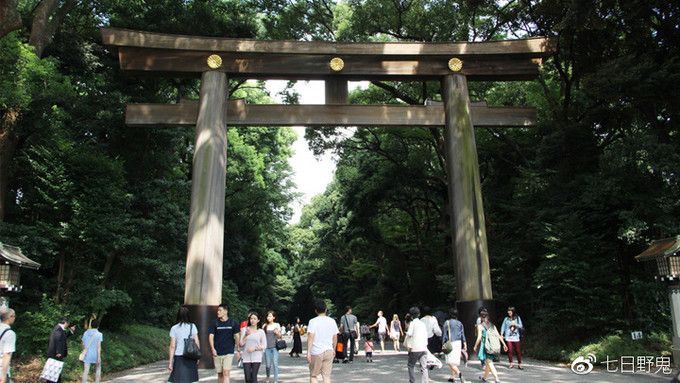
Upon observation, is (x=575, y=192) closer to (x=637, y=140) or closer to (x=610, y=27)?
(x=637, y=140)

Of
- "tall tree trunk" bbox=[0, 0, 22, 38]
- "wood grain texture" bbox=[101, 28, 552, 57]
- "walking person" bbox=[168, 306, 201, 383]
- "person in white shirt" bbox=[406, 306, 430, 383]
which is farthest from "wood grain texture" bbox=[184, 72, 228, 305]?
"person in white shirt" bbox=[406, 306, 430, 383]

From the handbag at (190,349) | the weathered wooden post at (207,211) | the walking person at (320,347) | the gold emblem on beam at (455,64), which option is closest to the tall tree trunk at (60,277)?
the weathered wooden post at (207,211)

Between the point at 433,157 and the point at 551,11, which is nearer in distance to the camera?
the point at 551,11

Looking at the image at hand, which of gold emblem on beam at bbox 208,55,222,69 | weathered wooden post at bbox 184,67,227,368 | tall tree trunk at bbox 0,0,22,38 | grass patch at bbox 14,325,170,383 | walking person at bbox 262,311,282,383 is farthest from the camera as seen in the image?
gold emblem on beam at bbox 208,55,222,69

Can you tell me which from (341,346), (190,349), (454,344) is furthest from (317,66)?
(190,349)

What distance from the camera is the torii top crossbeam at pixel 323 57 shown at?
40.5 ft

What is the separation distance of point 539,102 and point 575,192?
6.53m

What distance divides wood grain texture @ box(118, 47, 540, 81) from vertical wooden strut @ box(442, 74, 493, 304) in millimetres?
679

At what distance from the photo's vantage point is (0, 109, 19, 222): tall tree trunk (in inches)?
509

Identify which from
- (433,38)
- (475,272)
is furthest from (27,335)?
(433,38)

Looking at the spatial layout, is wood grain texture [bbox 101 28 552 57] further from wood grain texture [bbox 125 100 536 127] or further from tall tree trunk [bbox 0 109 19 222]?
tall tree trunk [bbox 0 109 19 222]

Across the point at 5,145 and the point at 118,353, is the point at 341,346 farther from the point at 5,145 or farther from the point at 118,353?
the point at 5,145

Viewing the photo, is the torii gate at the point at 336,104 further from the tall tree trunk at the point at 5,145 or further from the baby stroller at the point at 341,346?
the tall tree trunk at the point at 5,145

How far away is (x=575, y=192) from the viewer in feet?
48.6
